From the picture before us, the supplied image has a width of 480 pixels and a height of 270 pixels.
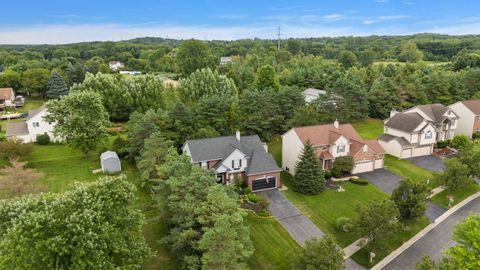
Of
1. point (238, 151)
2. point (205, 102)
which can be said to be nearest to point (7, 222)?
point (238, 151)

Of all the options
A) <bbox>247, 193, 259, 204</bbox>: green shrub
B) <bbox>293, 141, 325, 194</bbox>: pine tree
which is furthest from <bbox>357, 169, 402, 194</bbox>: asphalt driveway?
<bbox>247, 193, 259, 204</bbox>: green shrub

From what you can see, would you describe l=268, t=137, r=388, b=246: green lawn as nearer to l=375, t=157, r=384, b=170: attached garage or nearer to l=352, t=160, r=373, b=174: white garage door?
l=352, t=160, r=373, b=174: white garage door

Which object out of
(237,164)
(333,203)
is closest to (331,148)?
(333,203)

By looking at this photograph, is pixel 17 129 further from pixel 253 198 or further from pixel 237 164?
pixel 253 198

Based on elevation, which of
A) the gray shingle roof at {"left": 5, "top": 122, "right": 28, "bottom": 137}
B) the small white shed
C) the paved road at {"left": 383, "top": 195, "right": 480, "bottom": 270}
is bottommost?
the paved road at {"left": 383, "top": 195, "right": 480, "bottom": 270}

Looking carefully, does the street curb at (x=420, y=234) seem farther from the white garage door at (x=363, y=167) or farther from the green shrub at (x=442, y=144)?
the green shrub at (x=442, y=144)

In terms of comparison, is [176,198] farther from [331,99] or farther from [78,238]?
[331,99]

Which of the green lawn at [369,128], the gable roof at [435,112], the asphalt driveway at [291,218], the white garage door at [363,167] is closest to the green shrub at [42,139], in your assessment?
the asphalt driveway at [291,218]
